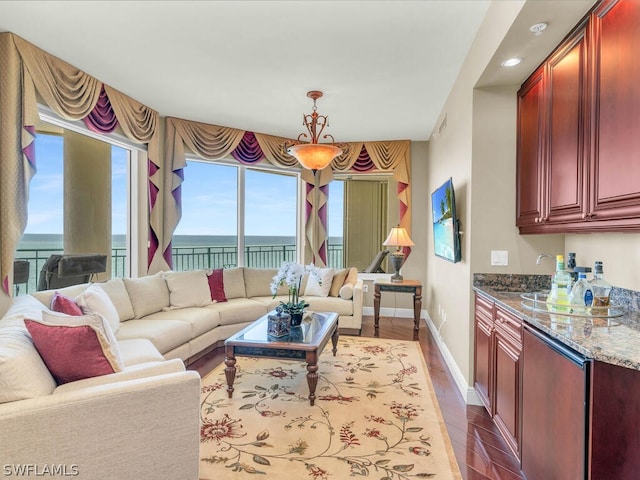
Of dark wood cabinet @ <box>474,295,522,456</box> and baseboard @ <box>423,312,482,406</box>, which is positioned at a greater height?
dark wood cabinet @ <box>474,295,522,456</box>

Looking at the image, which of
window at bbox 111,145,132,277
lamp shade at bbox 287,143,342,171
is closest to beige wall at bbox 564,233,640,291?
lamp shade at bbox 287,143,342,171

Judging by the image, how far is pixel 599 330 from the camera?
1.52 metres

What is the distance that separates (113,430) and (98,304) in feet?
5.30

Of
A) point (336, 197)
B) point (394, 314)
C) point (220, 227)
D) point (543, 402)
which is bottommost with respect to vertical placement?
point (394, 314)

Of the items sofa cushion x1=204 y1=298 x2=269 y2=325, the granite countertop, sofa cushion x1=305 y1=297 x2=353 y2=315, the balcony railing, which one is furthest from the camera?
the balcony railing

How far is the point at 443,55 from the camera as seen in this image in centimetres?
293

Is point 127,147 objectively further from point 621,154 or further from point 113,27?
point 621,154

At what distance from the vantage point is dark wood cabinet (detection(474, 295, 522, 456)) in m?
1.97

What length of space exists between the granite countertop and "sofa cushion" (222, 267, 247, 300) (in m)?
3.25

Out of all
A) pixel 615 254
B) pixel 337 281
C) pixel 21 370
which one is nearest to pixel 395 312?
pixel 337 281

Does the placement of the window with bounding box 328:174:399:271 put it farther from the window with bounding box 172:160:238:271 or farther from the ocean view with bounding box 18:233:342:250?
the window with bounding box 172:160:238:271

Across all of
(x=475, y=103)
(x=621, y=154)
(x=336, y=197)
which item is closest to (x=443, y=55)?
(x=475, y=103)

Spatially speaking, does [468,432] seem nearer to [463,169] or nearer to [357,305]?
[463,169]

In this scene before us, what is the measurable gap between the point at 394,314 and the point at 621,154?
4386 mm
